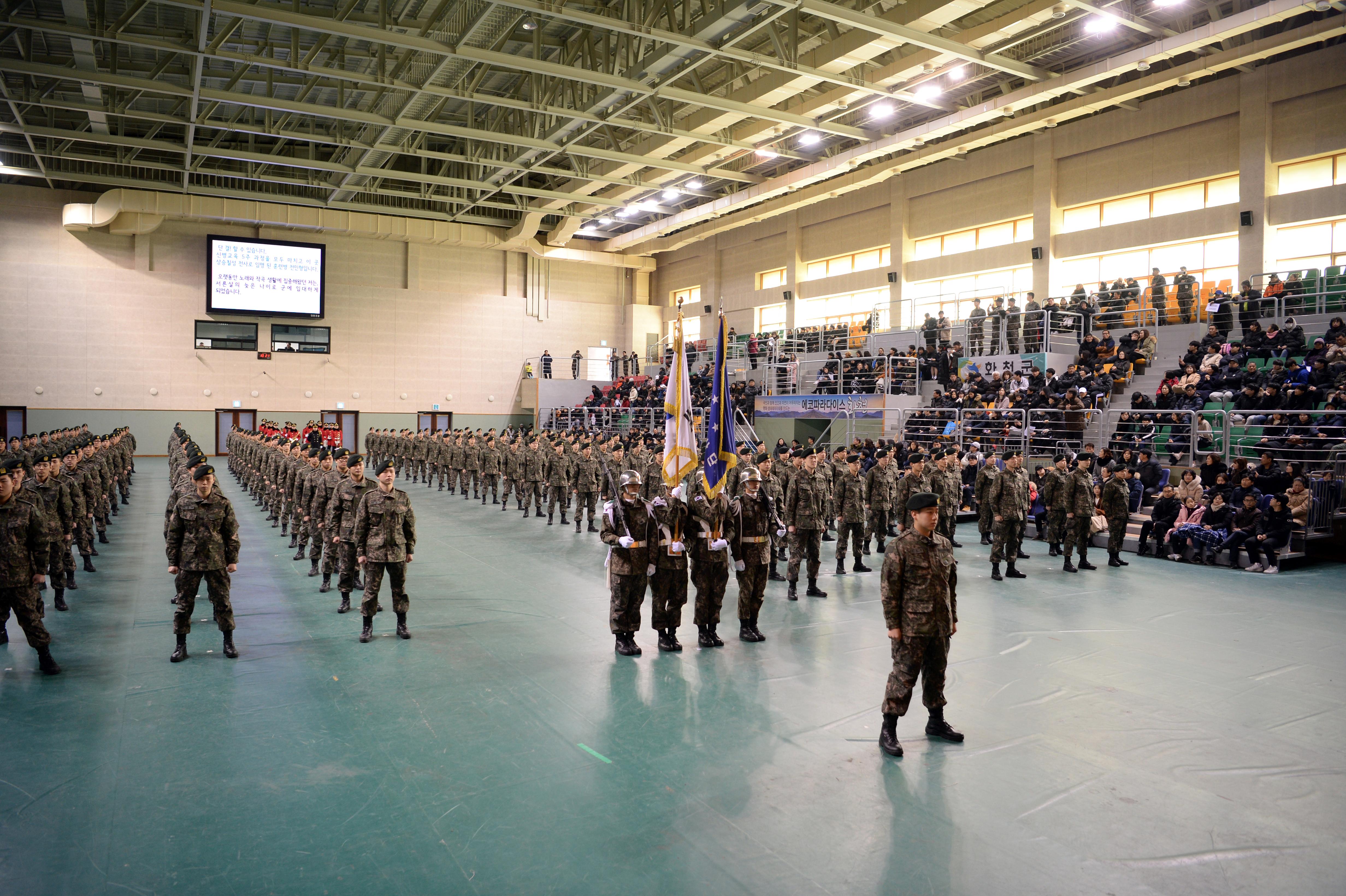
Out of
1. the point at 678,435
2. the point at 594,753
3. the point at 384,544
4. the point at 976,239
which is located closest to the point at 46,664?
the point at 384,544

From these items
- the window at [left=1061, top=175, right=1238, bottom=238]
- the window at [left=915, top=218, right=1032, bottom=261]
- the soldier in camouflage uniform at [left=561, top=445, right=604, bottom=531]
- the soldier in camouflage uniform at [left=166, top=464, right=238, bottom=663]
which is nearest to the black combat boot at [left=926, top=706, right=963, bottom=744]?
the soldier in camouflage uniform at [left=166, top=464, right=238, bottom=663]

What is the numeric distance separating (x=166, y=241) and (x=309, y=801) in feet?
122

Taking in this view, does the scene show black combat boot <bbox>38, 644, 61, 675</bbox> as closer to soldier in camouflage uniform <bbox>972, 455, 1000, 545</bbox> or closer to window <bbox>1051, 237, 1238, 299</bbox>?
soldier in camouflage uniform <bbox>972, 455, 1000, 545</bbox>

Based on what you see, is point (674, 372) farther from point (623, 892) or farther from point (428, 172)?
point (428, 172)

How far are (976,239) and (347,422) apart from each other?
28.0 m

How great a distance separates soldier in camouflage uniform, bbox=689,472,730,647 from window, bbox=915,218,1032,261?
22.9 metres

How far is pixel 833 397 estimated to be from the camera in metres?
23.9

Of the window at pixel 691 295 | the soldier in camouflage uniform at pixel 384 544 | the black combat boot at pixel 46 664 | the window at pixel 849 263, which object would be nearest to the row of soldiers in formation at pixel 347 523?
the soldier in camouflage uniform at pixel 384 544

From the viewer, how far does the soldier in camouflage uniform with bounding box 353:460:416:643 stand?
316 inches

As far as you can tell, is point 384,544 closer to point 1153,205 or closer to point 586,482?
point 586,482

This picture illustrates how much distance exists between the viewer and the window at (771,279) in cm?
3675

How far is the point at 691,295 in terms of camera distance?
4262 centimetres

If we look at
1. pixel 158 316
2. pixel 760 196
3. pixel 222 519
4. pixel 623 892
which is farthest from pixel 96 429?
pixel 623 892

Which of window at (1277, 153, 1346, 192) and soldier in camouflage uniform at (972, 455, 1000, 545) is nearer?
soldier in camouflage uniform at (972, 455, 1000, 545)
